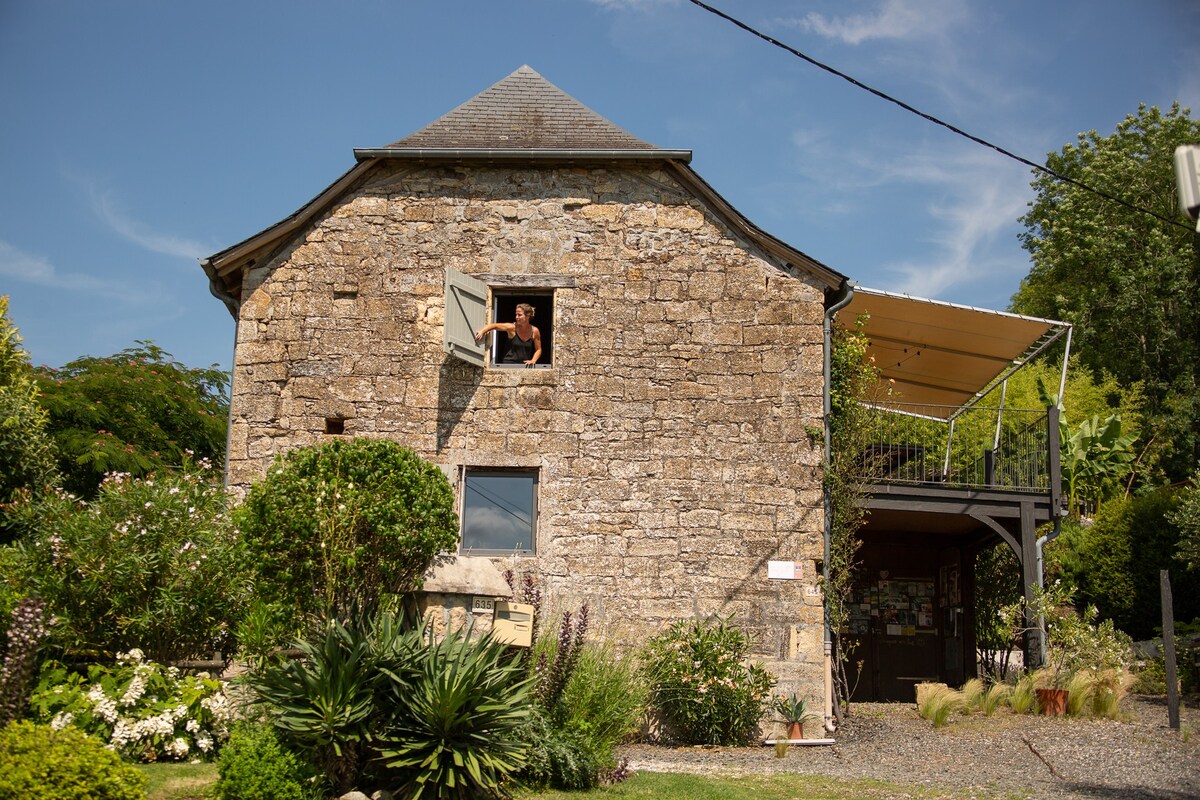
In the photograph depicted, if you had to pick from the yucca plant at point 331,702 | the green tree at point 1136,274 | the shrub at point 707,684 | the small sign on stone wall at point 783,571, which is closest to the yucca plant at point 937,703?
the shrub at point 707,684

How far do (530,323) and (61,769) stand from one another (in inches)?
265

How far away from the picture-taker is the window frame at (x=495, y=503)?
1159 cm

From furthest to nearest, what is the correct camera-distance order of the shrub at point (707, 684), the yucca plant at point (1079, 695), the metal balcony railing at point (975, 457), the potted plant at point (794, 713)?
the metal balcony railing at point (975, 457) → the yucca plant at point (1079, 695) → the potted plant at point (794, 713) → the shrub at point (707, 684)

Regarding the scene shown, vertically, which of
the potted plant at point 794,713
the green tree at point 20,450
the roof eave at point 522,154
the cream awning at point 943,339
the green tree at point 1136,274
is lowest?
the potted plant at point 794,713

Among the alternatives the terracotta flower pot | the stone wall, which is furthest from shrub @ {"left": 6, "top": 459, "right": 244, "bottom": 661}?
the terracotta flower pot

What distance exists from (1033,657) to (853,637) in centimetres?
334

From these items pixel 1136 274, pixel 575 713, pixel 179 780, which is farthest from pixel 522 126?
pixel 1136 274

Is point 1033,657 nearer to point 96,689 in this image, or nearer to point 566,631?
point 566,631

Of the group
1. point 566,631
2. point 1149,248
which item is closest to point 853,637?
point 566,631

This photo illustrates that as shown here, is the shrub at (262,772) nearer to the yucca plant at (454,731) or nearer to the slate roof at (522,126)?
the yucca plant at (454,731)

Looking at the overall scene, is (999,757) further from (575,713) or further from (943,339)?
(943,339)

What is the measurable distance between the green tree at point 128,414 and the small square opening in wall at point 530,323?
1070 centimetres

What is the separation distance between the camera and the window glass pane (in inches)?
458

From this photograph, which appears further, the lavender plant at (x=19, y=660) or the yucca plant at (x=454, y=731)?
the lavender plant at (x=19, y=660)
